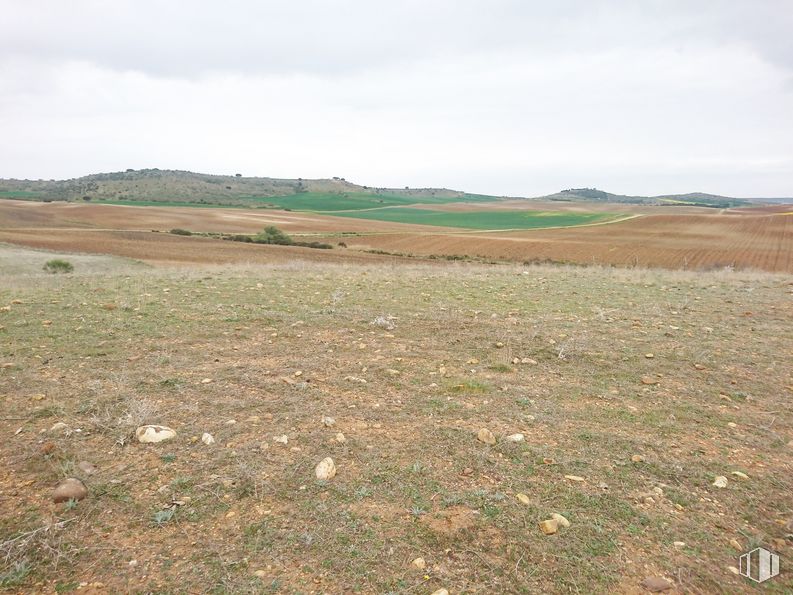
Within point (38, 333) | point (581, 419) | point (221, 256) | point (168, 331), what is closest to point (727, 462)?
point (581, 419)

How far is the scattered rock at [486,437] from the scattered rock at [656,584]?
158 cm

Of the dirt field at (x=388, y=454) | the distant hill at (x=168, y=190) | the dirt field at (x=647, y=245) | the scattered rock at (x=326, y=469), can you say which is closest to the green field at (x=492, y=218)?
the dirt field at (x=647, y=245)

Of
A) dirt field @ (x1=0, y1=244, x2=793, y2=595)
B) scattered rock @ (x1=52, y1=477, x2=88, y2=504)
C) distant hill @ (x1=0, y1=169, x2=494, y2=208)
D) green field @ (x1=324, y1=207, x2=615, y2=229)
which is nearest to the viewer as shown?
dirt field @ (x1=0, y1=244, x2=793, y2=595)

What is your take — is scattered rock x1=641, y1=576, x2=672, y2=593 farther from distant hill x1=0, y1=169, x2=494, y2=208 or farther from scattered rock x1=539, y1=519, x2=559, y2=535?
distant hill x1=0, y1=169, x2=494, y2=208

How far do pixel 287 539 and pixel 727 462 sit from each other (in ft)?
12.2

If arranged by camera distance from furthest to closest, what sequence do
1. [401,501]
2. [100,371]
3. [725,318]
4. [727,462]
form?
[725,318], [100,371], [727,462], [401,501]

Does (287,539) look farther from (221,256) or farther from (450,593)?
(221,256)

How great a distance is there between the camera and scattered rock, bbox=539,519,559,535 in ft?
9.93

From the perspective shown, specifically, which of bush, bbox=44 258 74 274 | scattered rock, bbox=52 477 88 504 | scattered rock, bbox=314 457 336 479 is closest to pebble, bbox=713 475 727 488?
scattered rock, bbox=314 457 336 479

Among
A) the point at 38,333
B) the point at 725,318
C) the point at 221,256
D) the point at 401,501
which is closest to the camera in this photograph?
the point at 401,501

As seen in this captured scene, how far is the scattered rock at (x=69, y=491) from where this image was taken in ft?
10.5

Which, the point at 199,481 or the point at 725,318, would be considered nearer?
the point at 199,481

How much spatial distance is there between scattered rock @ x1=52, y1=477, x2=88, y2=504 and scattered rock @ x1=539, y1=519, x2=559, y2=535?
326 cm

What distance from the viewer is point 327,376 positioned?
5.57 metres
